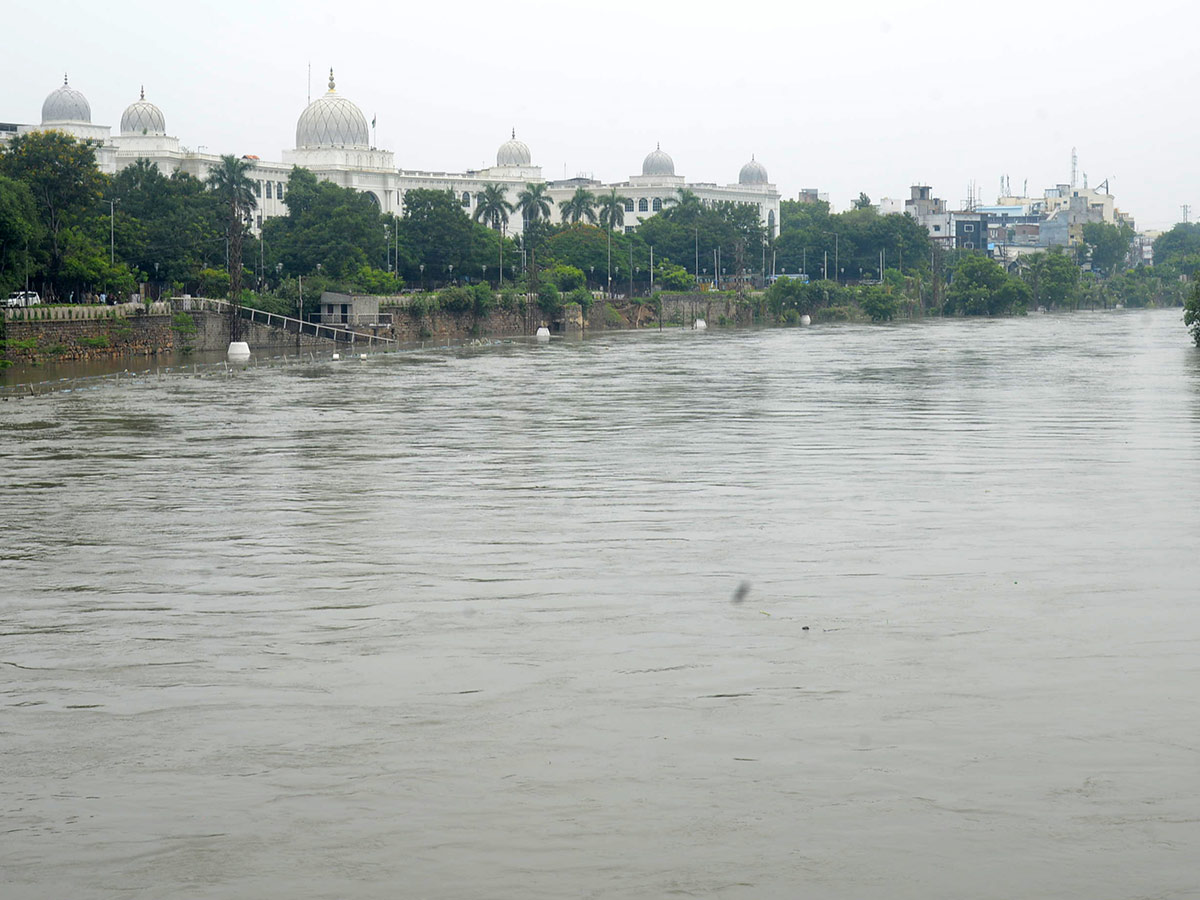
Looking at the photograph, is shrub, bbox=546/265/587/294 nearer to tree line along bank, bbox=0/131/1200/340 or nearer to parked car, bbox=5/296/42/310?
tree line along bank, bbox=0/131/1200/340

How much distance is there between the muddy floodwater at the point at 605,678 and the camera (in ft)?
29.3

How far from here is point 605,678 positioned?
12.5 metres

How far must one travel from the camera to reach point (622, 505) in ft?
73.4

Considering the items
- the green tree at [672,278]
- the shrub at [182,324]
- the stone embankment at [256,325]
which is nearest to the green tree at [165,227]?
the stone embankment at [256,325]

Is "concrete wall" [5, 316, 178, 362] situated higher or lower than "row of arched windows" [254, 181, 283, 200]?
lower

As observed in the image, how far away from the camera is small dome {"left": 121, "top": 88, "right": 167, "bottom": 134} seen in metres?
143

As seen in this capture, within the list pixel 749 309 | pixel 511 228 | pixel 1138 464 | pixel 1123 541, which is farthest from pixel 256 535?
pixel 511 228

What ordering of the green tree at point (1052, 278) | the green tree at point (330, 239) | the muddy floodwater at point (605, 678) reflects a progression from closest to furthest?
1. the muddy floodwater at point (605, 678)
2. the green tree at point (330, 239)
3. the green tree at point (1052, 278)

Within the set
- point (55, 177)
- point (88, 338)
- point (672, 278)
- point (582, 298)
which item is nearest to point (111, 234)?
point (55, 177)

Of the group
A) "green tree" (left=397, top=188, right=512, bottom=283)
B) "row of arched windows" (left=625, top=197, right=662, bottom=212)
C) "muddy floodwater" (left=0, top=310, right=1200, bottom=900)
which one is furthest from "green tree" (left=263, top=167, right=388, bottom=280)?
"row of arched windows" (left=625, top=197, right=662, bottom=212)

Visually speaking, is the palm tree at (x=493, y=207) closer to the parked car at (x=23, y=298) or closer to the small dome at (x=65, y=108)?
the small dome at (x=65, y=108)

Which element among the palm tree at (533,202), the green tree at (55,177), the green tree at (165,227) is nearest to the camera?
the green tree at (55,177)

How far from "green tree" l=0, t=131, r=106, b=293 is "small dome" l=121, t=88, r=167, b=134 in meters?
65.5

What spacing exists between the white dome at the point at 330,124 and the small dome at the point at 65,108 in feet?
74.5
